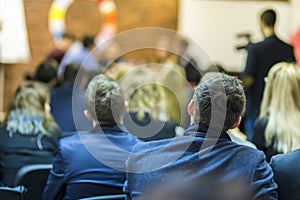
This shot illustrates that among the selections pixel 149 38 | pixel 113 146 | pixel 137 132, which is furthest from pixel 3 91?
pixel 113 146

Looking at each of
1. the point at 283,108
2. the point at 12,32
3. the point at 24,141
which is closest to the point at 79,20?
the point at 12,32

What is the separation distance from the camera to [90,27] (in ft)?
23.5

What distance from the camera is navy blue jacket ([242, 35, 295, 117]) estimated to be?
411cm

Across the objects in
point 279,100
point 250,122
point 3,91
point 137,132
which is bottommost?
point 3,91

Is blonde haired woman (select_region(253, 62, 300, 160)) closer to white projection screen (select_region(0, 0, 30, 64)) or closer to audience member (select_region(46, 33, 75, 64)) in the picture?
audience member (select_region(46, 33, 75, 64))

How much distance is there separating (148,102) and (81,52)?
3.39 meters

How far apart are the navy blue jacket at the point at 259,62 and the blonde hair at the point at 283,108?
1168 mm

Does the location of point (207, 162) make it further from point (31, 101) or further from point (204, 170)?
point (31, 101)

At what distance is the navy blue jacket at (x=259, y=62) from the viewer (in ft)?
13.5

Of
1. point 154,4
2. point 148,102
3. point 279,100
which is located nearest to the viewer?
point 279,100

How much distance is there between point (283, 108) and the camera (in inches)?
110

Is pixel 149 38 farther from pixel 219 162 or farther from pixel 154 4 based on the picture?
pixel 219 162

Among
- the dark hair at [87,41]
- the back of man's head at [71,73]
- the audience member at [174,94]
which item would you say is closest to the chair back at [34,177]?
the audience member at [174,94]

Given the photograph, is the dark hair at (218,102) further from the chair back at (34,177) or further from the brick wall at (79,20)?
the brick wall at (79,20)
